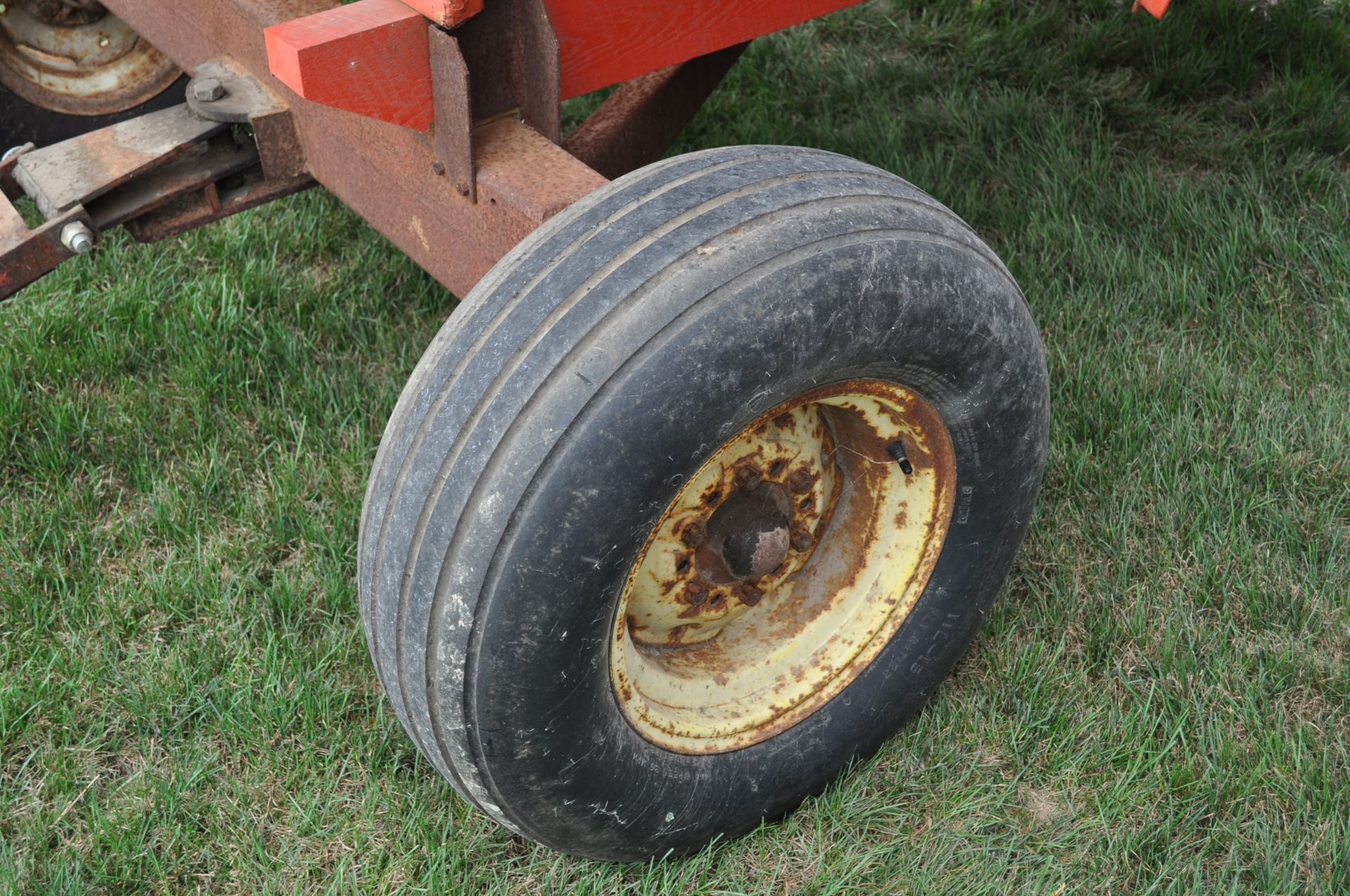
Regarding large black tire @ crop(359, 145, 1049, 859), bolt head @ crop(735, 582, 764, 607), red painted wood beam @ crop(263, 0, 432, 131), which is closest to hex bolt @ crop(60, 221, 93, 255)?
red painted wood beam @ crop(263, 0, 432, 131)

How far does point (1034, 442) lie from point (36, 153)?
186cm

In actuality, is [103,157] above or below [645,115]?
above

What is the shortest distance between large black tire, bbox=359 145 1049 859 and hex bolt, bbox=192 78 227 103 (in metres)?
0.85

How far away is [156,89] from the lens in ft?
10.8

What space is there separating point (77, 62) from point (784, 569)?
2.39m

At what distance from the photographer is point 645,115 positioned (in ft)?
9.21

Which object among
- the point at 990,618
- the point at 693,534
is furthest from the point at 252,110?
the point at 990,618

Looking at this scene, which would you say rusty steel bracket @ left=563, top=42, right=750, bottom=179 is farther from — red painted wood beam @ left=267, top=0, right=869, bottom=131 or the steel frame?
red painted wood beam @ left=267, top=0, right=869, bottom=131

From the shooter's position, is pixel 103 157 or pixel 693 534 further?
pixel 103 157

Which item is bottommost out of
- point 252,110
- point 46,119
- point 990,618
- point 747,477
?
point 990,618

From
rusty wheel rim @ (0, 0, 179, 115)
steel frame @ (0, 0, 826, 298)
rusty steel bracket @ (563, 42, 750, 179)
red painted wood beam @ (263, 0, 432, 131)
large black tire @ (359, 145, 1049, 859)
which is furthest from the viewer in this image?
rusty wheel rim @ (0, 0, 179, 115)

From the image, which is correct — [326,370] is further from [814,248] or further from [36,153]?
[814,248]

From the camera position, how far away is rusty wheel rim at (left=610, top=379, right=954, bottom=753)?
195cm

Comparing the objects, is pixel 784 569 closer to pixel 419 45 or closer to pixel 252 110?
pixel 419 45
